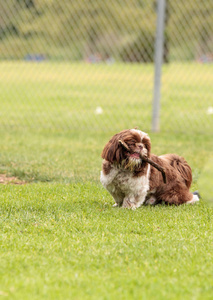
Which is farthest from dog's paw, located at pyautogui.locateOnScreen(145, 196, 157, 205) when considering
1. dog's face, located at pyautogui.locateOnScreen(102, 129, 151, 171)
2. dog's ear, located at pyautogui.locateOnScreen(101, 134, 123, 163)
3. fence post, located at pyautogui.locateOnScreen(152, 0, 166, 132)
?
fence post, located at pyautogui.locateOnScreen(152, 0, 166, 132)

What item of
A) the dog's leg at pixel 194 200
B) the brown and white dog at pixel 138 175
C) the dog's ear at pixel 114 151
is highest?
the dog's ear at pixel 114 151

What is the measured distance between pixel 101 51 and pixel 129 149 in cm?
674

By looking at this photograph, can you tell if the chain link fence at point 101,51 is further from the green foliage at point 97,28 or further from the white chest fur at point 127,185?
the white chest fur at point 127,185

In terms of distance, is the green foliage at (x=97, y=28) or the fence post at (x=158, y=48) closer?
the fence post at (x=158, y=48)

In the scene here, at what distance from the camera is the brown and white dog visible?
4727 millimetres

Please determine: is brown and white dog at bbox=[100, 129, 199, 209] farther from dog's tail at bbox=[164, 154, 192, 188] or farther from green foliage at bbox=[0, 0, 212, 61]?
green foliage at bbox=[0, 0, 212, 61]

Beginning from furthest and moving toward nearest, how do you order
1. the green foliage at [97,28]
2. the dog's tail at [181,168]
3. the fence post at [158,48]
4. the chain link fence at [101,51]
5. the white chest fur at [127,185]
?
the chain link fence at [101,51]
the green foliage at [97,28]
the fence post at [158,48]
the dog's tail at [181,168]
the white chest fur at [127,185]

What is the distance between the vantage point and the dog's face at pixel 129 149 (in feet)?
15.4

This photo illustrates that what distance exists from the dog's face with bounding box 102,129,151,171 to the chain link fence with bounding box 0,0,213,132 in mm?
6134

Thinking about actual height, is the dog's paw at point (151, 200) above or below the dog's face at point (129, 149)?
below

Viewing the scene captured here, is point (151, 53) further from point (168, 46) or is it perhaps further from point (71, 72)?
point (71, 72)

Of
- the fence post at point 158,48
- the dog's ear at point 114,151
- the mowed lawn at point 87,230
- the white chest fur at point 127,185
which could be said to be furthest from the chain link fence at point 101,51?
the dog's ear at point 114,151

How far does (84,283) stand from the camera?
3146mm

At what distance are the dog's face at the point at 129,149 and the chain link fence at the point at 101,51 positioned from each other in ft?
20.1
